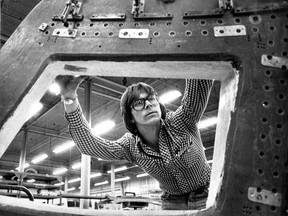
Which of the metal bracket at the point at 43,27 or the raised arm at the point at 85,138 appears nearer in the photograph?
the metal bracket at the point at 43,27

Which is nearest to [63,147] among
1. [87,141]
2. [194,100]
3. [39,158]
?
[39,158]

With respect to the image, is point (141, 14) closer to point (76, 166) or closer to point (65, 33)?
point (65, 33)

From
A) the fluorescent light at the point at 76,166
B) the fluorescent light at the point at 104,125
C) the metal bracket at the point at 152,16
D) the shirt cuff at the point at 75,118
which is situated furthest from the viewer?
the fluorescent light at the point at 76,166

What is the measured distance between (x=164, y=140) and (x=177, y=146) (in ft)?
0.28

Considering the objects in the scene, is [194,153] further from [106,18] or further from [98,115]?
[98,115]

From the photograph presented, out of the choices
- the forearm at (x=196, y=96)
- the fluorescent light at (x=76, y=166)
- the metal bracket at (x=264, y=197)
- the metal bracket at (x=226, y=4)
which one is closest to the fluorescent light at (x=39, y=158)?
the fluorescent light at (x=76, y=166)

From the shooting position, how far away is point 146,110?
178 cm

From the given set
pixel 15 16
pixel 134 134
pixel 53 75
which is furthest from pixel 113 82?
pixel 53 75

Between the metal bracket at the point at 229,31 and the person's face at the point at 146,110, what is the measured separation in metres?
0.79

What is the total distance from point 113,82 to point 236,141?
236 inches

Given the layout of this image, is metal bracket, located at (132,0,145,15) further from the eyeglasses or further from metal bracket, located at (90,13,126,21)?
the eyeglasses

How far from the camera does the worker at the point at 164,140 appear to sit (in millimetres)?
1638

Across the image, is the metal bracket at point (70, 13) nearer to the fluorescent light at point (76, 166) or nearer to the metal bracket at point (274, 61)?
the metal bracket at point (274, 61)

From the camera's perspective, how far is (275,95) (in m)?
0.95
